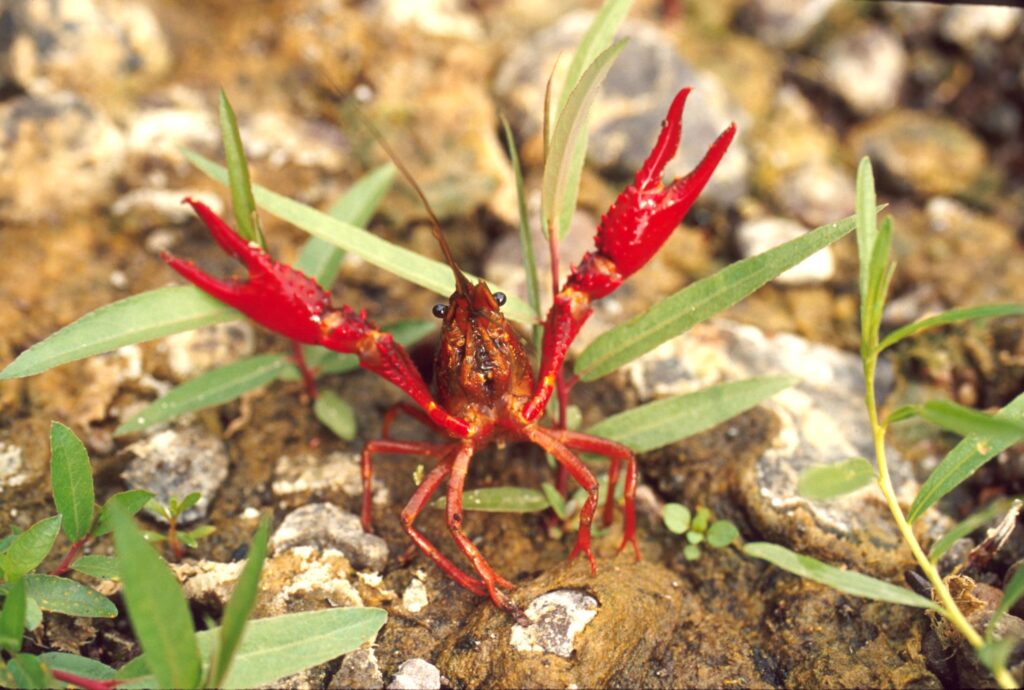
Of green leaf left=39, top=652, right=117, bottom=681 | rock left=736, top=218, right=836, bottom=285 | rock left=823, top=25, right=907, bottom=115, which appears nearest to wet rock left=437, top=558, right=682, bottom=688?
green leaf left=39, top=652, right=117, bottom=681

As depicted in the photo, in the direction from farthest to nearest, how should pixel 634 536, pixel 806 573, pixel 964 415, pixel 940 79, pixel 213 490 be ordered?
pixel 940 79 < pixel 213 490 < pixel 634 536 < pixel 806 573 < pixel 964 415

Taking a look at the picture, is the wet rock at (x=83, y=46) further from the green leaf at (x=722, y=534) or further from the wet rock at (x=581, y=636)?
the green leaf at (x=722, y=534)

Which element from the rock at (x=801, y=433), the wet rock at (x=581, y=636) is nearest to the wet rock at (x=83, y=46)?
the rock at (x=801, y=433)

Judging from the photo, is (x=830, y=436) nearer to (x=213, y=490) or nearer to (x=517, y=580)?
(x=517, y=580)

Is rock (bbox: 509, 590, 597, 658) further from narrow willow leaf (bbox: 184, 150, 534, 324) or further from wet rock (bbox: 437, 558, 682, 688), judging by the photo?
narrow willow leaf (bbox: 184, 150, 534, 324)

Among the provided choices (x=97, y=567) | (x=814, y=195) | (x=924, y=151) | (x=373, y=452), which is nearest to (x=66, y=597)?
(x=97, y=567)

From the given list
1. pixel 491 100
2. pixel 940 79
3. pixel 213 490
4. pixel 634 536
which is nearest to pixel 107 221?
pixel 213 490
